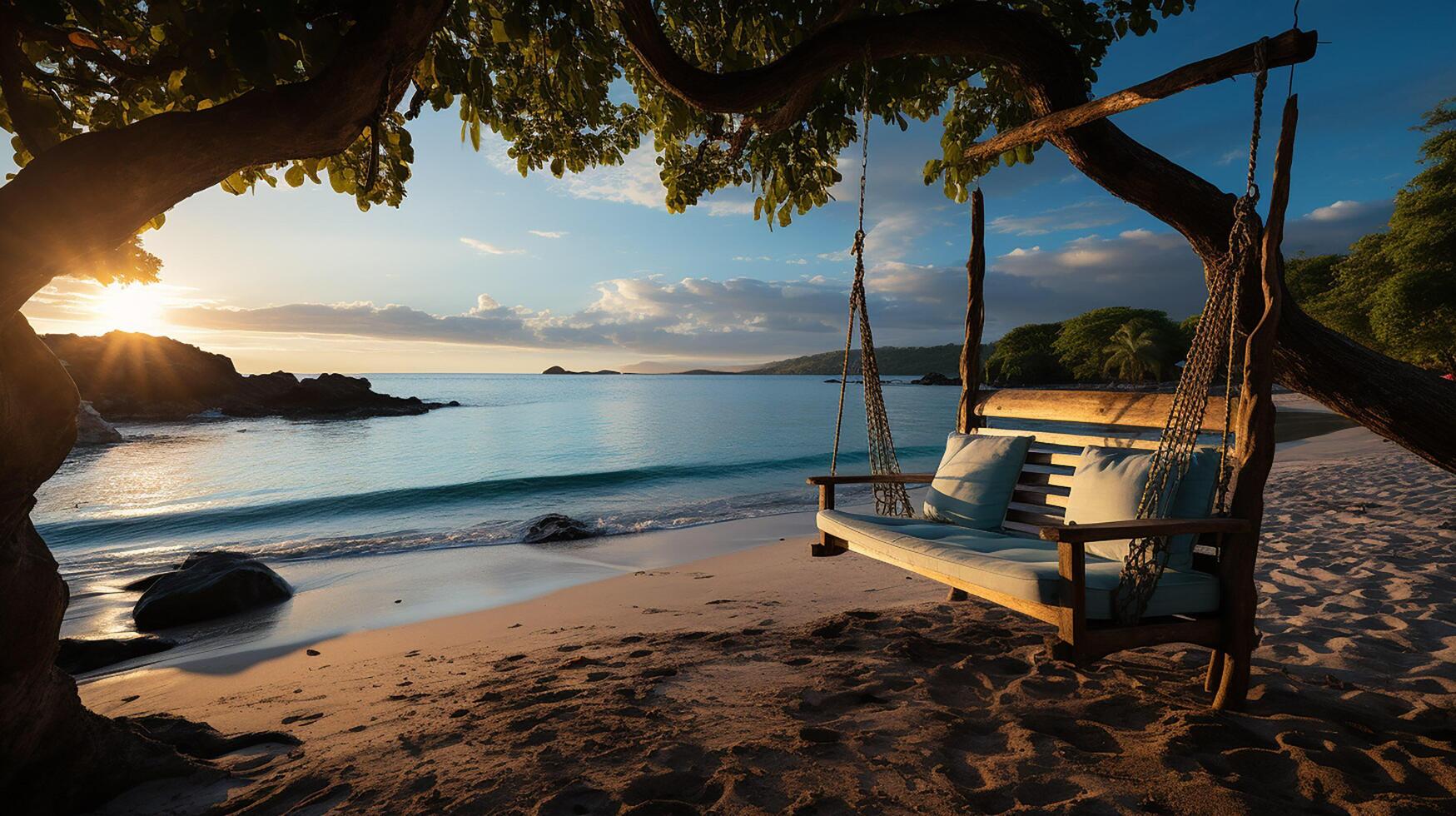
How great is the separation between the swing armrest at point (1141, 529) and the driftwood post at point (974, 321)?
208 centimetres

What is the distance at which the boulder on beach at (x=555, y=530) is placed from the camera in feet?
28.7

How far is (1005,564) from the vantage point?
2.61m

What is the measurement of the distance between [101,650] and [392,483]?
1074 cm

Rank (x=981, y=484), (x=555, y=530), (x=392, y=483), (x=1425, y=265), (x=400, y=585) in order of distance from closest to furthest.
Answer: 1. (x=981, y=484)
2. (x=400, y=585)
3. (x=555, y=530)
4. (x=392, y=483)
5. (x=1425, y=265)

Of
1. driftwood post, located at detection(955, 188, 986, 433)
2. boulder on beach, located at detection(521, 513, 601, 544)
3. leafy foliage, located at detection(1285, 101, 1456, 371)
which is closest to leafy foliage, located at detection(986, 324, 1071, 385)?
leafy foliage, located at detection(1285, 101, 1456, 371)

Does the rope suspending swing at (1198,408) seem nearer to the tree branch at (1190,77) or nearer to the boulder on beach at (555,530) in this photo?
the tree branch at (1190,77)

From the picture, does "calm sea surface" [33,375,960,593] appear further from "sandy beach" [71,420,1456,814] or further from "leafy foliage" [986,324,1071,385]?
"leafy foliage" [986,324,1071,385]

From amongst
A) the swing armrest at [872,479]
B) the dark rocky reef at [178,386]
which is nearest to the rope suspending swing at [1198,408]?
the swing armrest at [872,479]

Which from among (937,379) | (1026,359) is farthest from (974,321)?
(937,379)

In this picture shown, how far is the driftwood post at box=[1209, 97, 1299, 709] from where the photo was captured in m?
2.55

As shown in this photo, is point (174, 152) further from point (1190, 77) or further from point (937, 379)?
point (937, 379)

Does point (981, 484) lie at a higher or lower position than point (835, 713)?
higher

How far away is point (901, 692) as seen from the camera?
287cm

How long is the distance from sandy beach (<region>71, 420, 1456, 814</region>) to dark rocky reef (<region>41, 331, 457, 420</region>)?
34634 millimetres
